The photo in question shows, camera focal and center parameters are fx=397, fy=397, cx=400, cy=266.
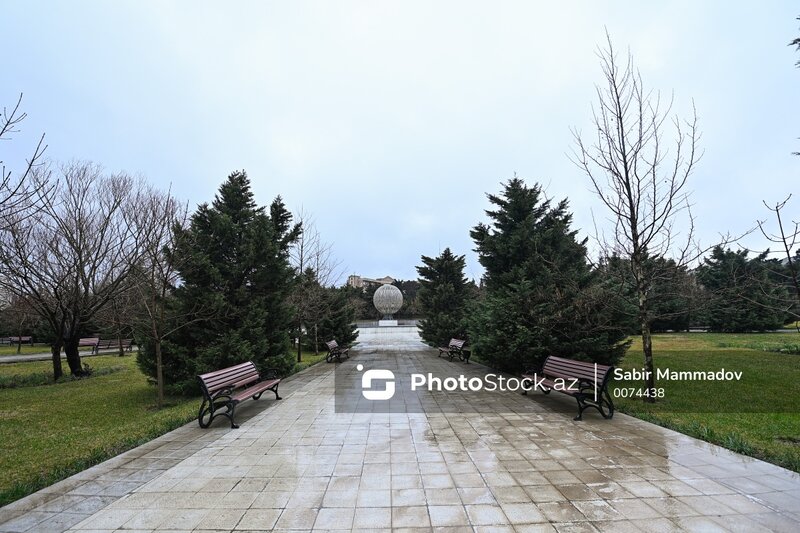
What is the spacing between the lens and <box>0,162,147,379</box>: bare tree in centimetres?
1280

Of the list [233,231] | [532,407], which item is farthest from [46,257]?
[532,407]

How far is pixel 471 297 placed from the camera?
19.9 meters

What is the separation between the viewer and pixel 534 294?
10.9m

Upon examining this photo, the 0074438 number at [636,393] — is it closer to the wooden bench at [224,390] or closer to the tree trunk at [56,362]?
the wooden bench at [224,390]

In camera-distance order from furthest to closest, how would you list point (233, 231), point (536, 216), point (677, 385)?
1. point (536, 216)
2. point (233, 231)
3. point (677, 385)

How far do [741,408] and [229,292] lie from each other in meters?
11.5

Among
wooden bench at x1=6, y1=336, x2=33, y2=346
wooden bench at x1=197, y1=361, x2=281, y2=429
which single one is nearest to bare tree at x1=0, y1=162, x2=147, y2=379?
wooden bench at x1=197, y1=361, x2=281, y2=429

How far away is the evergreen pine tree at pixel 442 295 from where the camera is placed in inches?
750

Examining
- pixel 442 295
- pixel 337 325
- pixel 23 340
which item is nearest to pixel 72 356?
pixel 337 325

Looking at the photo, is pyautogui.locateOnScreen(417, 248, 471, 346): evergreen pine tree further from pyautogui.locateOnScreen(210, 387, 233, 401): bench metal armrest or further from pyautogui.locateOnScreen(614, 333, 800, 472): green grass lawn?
pyautogui.locateOnScreen(210, 387, 233, 401): bench metal armrest

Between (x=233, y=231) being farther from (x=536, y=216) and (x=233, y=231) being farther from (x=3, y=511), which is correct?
(x=536, y=216)

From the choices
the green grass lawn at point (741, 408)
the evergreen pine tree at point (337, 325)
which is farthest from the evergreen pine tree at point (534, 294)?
the evergreen pine tree at point (337, 325)

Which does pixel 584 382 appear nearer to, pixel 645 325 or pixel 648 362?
pixel 648 362

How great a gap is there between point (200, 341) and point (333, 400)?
14.1 feet
